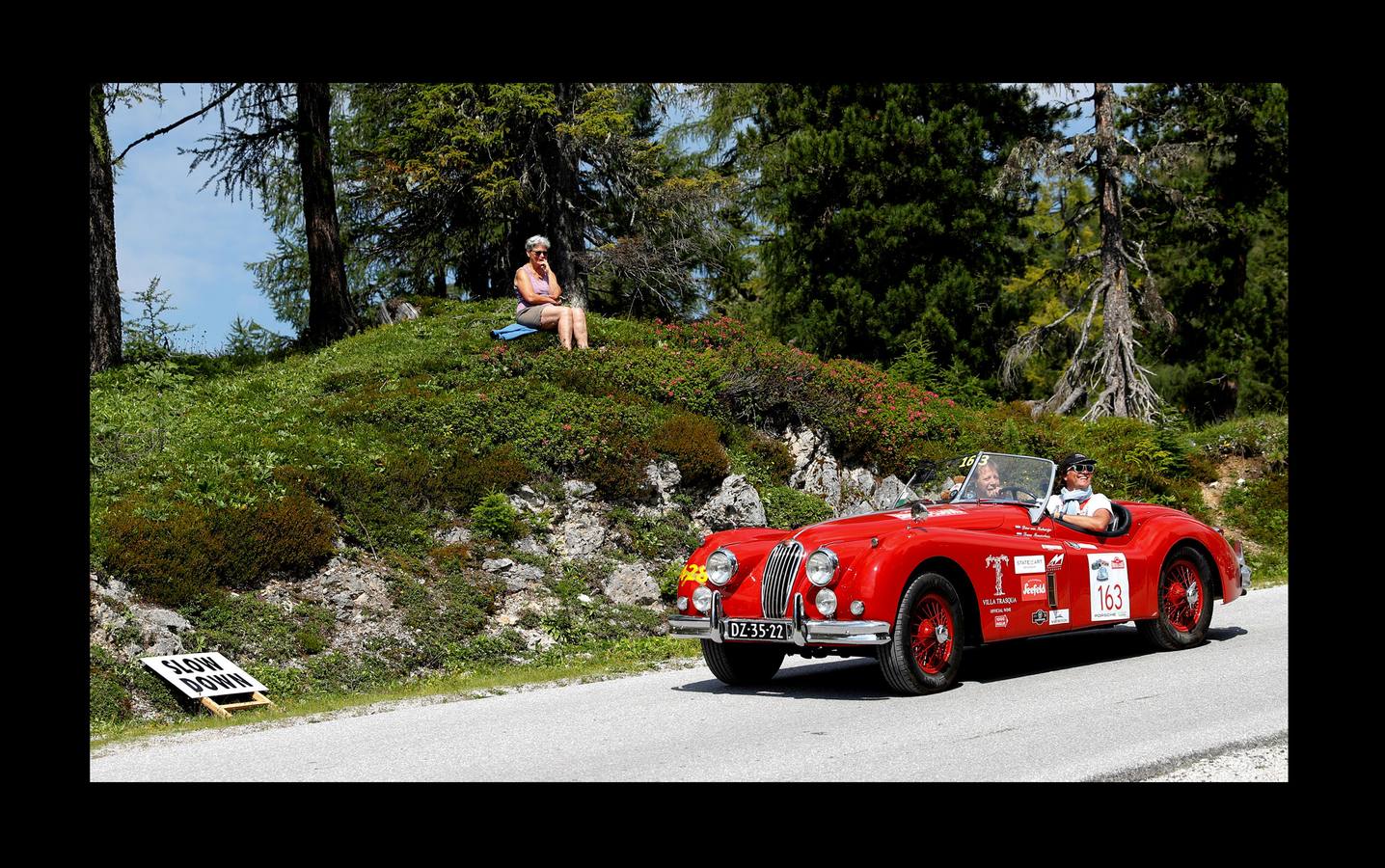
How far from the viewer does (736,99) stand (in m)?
32.2

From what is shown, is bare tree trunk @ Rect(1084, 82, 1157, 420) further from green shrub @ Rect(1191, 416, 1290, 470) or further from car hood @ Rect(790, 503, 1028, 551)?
car hood @ Rect(790, 503, 1028, 551)

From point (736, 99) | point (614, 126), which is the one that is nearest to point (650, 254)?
point (614, 126)

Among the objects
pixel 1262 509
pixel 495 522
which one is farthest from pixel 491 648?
pixel 1262 509

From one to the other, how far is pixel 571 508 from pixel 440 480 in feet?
5.23

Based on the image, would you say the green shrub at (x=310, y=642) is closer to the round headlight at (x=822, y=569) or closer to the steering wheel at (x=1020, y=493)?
the round headlight at (x=822, y=569)

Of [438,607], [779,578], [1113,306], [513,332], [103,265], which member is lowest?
[438,607]

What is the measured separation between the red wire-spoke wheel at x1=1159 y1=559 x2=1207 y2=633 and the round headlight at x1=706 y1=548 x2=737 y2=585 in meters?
3.95

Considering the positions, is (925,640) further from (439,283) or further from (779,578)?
(439,283)

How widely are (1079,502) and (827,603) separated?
3069 millimetres

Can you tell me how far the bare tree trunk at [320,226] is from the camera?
2289 centimetres

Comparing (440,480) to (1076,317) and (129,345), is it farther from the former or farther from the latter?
(1076,317)

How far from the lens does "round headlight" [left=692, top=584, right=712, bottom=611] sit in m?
8.83

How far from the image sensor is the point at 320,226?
2305 cm

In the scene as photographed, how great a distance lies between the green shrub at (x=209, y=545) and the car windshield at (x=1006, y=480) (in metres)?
6.35
